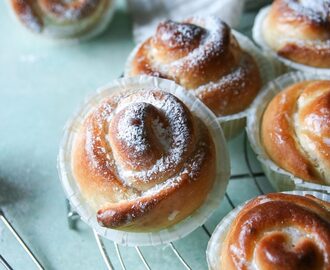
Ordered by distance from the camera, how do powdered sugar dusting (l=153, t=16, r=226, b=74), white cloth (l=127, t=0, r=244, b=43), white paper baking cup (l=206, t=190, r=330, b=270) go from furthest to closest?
white cloth (l=127, t=0, r=244, b=43), powdered sugar dusting (l=153, t=16, r=226, b=74), white paper baking cup (l=206, t=190, r=330, b=270)

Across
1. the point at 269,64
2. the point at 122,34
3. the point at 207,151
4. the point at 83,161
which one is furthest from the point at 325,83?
the point at 122,34

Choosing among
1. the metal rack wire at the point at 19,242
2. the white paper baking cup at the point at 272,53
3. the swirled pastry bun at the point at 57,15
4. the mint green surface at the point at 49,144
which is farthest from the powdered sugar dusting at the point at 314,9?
the metal rack wire at the point at 19,242

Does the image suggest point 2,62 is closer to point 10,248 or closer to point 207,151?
point 10,248

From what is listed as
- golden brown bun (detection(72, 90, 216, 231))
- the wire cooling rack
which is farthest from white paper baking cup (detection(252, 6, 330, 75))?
golden brown bun (detection(72, 90, 216, 231))

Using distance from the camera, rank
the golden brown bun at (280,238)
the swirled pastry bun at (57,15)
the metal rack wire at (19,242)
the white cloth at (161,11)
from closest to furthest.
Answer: the golden brown bun at (280,238) < the metal rack wire at (19,242) < the swirled pastry bun at (57,15) < the white cloth at (161,11)

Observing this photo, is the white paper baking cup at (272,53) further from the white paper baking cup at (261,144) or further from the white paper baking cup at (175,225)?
the white paper baking cup at (175,225)

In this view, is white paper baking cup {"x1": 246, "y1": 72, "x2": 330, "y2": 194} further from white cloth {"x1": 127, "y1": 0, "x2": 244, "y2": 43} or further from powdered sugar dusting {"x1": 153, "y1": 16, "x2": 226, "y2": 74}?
white cloth {"x1": 127, "y1": 0, "x2": 244, "y2": 43}
